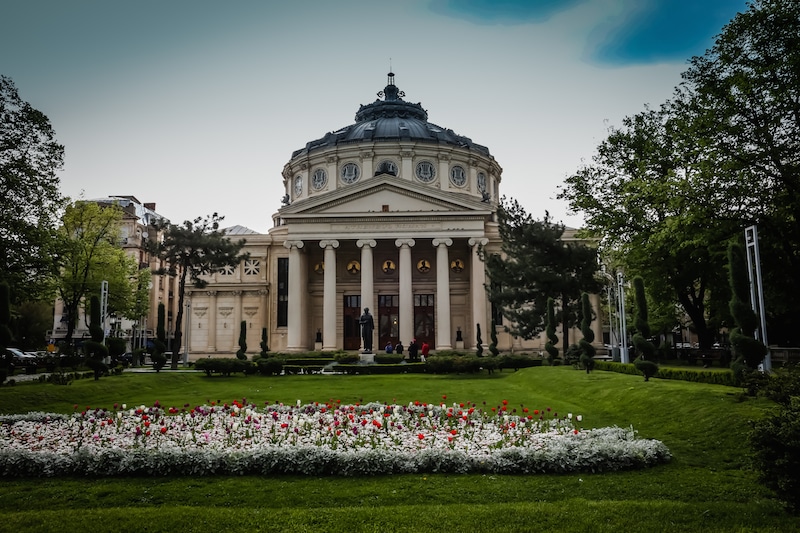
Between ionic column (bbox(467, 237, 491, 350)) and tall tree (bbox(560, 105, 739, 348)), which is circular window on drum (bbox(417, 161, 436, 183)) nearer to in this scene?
ionic column (bbox(467, 237, 491, 350))

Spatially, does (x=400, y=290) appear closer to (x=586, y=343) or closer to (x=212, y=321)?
(x=212, y=321)

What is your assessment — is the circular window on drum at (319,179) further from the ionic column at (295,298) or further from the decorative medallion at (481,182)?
the decorative medallion at (481,182)

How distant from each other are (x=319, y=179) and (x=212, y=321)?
1771cm

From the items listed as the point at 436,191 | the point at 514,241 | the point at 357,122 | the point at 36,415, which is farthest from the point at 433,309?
the point at 36,415

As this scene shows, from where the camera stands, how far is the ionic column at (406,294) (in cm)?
4797

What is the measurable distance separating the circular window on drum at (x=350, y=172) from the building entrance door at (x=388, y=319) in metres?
13.2

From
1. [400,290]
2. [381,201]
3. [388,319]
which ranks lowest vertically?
[388,319]

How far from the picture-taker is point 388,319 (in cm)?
5447

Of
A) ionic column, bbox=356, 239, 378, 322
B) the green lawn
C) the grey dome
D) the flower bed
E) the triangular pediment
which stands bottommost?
the green lawn

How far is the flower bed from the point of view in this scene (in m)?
9.42

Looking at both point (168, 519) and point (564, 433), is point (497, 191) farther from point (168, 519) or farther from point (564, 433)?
point (168, 519)

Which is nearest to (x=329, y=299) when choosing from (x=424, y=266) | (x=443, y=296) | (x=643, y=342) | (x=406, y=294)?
(x=406, y=294)

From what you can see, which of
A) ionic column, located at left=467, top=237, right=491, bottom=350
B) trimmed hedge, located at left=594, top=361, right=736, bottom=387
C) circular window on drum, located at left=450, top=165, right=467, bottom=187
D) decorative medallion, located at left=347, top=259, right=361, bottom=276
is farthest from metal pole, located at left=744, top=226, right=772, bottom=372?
circular window on drum, located at left=450, top=165, right=467, bottom=187

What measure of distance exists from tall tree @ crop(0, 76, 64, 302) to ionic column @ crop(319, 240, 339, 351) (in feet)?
71.6
